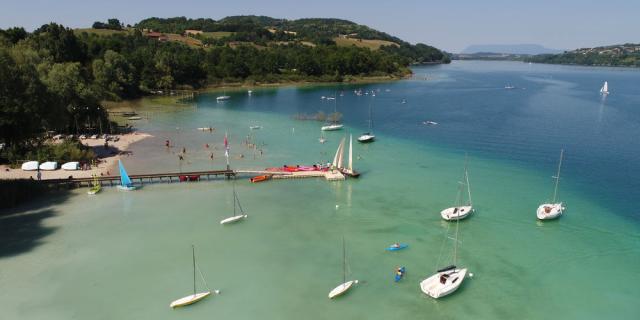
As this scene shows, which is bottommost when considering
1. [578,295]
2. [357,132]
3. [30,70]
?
[578,295]

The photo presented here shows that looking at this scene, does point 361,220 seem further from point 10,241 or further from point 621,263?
point 10,241

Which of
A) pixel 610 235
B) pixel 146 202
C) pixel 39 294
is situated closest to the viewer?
pixel 39 294

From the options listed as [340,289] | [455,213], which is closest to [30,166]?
[340,289]

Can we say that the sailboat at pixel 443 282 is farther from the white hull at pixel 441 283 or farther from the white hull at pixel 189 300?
the white hull at pixel 189 300

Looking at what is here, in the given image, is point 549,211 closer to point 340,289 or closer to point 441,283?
point 441,283

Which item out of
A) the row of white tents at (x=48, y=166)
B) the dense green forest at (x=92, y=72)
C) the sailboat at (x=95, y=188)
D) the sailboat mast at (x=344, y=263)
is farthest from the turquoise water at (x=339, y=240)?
the dense green forest at (x=92, y=72)

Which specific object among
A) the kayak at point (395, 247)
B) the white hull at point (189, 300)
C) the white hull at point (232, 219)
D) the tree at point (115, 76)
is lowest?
the white hull at point (189, 300)

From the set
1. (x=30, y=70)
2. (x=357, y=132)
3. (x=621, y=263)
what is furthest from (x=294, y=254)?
(x=357, y=132)
